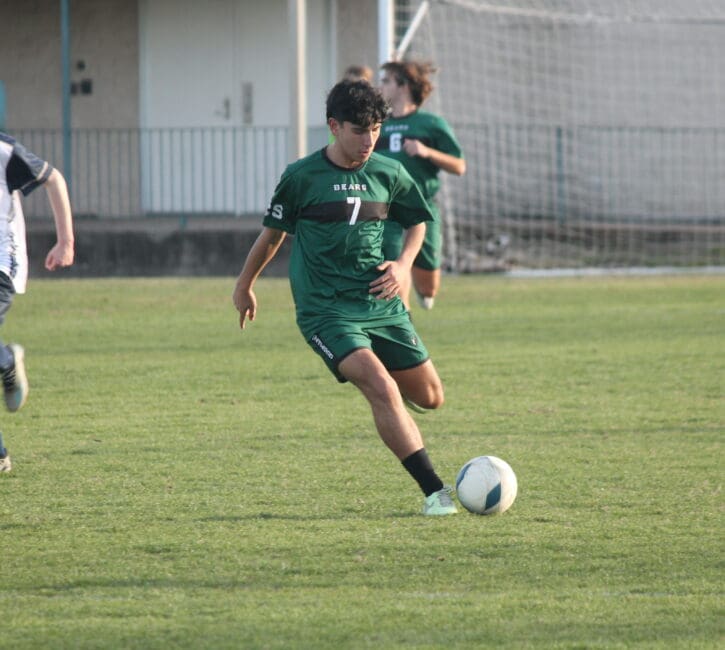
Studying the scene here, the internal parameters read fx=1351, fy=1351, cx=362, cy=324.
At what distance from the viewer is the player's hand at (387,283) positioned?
5668mm

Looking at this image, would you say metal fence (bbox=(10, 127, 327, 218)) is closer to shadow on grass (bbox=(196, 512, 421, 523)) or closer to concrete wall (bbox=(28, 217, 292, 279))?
concrete wall (bbox=(28, 217, 292, 279))

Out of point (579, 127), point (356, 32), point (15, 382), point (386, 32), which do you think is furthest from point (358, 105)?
point (356, 32)

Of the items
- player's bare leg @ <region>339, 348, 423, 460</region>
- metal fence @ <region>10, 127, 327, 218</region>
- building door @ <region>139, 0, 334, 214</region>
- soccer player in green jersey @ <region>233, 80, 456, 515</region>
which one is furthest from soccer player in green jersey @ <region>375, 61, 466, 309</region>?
building door @ <region>139, 0, 334, 214</region>

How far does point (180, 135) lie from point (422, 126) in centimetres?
841

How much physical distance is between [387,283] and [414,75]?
15.1 ft

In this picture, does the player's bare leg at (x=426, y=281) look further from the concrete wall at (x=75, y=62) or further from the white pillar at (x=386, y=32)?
the concrete wall at (x=75, y=62)

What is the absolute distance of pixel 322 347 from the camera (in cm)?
559

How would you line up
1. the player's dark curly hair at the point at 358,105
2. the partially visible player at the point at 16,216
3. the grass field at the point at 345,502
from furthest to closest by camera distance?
the partially visible player at the point at 16,216
the player's dark curly hair at the point at 358,105
the grass field at the point at 345,502

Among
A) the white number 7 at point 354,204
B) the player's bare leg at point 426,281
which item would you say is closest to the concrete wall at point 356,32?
the player's bare leg at point 426,281

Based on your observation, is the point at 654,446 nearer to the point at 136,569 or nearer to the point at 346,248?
the point at 346,248

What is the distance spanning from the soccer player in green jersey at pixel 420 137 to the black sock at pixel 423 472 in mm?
4569

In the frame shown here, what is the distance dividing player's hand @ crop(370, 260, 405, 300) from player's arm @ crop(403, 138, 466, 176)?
4002 millimetres

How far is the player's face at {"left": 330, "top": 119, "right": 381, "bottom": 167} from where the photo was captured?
556 centimetres

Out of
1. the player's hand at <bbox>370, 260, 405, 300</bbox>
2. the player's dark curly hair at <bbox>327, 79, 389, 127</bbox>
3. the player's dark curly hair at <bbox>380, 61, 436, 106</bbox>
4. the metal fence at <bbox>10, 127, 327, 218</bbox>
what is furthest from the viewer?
the metal fence at <bbox>10, 127, 327, 218</bbox>
